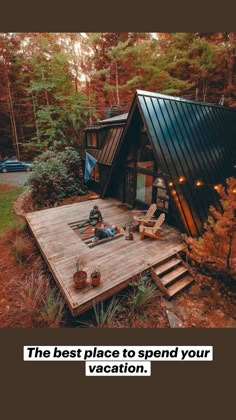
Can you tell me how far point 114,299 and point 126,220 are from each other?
3645 millimetres

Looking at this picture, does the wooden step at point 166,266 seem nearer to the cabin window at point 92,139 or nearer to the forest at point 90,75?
the cabin window at point 92,139

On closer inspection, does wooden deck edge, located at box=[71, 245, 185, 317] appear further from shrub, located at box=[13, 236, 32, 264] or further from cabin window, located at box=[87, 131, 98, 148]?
cabin window, located at box=[87, 131, 98, 148]

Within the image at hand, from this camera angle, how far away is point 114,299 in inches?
182

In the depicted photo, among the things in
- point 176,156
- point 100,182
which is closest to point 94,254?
point 176,156

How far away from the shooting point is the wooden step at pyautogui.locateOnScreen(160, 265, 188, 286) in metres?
4.95

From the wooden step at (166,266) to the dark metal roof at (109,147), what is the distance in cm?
556

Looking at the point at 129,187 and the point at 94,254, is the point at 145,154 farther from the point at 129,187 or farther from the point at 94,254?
the point at 94,254

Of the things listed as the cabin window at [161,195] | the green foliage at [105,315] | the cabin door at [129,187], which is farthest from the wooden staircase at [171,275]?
the cabin door at [129,187]

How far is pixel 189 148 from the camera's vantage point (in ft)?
21.9

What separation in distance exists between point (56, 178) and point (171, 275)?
8.09m

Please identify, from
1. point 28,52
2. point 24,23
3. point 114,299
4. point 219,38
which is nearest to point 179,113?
point 24,23

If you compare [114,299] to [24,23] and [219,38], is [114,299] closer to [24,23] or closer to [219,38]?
[24,23]

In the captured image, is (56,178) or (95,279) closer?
(95,279)

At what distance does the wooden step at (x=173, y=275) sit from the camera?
495cm
